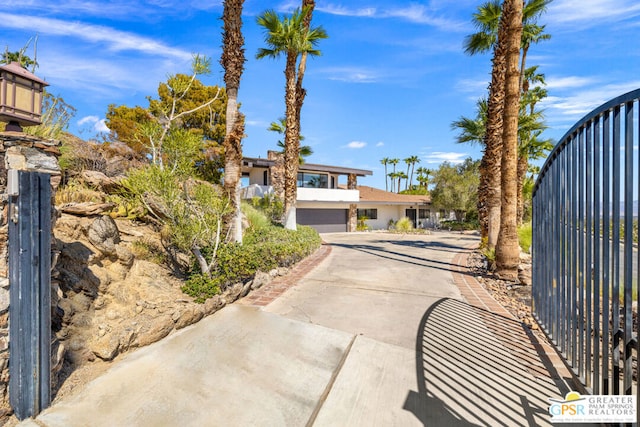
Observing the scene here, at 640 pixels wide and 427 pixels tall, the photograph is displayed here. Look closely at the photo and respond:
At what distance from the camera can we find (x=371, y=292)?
6.64 m

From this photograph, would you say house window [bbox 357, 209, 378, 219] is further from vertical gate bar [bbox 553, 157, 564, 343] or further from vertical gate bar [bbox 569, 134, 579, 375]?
vertical gate bar [bbox 569, 134, 579, 375]

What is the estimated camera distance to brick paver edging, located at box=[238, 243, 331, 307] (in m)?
5.98

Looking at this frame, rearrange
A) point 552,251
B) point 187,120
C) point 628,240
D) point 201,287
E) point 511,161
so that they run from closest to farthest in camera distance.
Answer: point 628,240 < point 552,251 < point 201,287 < point 511,161 < point 187,120

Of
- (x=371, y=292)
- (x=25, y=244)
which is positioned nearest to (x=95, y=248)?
(x=25, y=244)

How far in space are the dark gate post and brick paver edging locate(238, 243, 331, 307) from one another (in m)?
3.23

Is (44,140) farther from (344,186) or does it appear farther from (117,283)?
(344,186)

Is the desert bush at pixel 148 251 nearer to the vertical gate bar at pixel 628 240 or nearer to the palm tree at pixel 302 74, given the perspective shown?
the vertical gate bar at pixel 628 240

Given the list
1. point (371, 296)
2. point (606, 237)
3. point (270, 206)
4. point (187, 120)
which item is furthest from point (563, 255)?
point (187, 120)

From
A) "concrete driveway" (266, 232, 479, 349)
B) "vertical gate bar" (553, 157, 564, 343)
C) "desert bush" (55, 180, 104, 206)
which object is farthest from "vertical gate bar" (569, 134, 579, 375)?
"desert bush" (55, 180, 104, 206)

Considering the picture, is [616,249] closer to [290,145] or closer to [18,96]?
[18,96]

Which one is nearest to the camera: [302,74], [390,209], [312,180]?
[302,74]

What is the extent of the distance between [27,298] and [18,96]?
2159mm

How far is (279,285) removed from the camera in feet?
23.2

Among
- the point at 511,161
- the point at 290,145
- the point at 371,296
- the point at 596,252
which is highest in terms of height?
the point at 290,145
